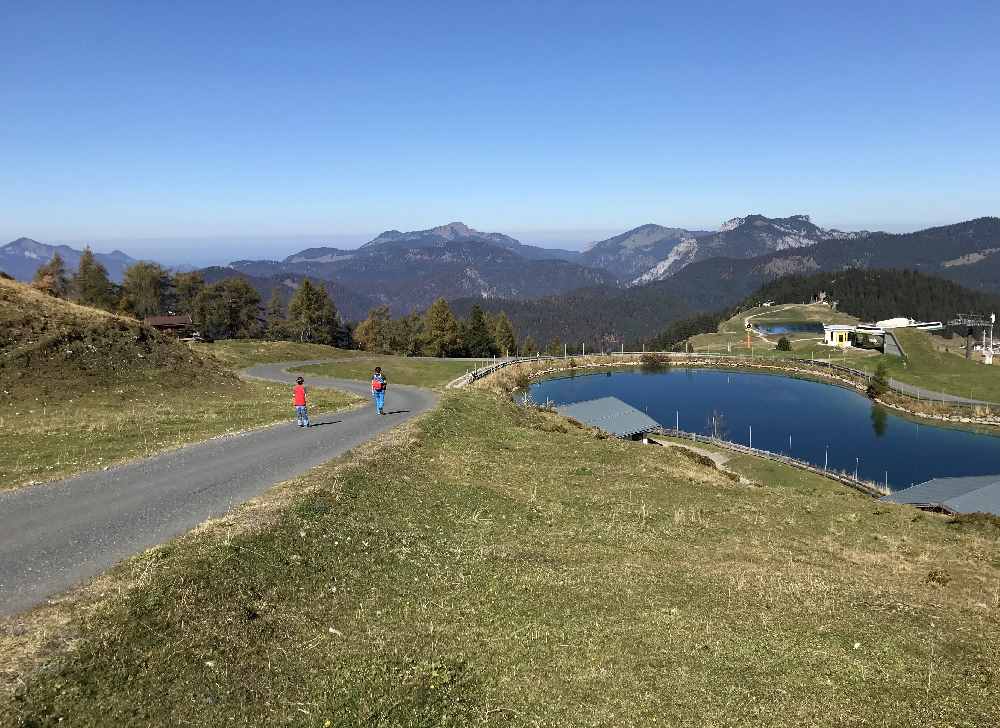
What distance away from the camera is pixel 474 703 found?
37.0 feet

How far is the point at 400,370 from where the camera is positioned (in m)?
87.7

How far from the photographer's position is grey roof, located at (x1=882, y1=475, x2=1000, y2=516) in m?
44.1

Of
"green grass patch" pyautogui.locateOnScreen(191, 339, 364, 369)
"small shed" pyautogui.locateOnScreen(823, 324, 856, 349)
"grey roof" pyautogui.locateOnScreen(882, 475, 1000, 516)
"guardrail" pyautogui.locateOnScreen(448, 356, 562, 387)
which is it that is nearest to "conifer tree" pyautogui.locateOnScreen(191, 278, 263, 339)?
"green grass patch" pyautogui.locateOnScreen(191, 339, 364, 369)

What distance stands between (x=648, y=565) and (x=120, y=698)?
45.3 ft

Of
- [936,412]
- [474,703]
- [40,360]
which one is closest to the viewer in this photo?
[474,703]

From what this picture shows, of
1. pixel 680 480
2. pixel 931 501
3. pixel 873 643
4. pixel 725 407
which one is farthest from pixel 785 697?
pixel 725 407

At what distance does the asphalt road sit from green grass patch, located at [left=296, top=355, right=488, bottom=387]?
140 feet

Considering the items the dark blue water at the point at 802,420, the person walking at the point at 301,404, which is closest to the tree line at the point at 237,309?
the dark blue water at the point at 802,420

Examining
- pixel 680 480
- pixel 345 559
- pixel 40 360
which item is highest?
pixel 40 360

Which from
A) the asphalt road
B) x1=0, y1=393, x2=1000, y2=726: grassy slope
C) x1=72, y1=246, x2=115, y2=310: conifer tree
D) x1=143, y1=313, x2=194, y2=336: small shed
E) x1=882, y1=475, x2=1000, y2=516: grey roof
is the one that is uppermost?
x1=72, y1=246, x2=115, y2=310: conifer tree

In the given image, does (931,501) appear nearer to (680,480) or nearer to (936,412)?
(680,480)

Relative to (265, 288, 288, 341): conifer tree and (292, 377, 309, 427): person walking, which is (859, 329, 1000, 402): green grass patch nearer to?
(292, 377, 309, 427): person walking

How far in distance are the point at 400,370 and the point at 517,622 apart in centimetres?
7508

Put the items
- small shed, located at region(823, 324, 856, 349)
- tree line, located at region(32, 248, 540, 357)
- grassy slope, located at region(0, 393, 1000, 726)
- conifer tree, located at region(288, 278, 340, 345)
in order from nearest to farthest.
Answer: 1. grassy slope, located at region(0, 393, 1000, 726)
2. tree line, located at region(32, 248, 540, 357)
3. conifer tree, located at region(288, 278, 340, 345)
4. small shed, located at region(823, 324, 856, 349)
